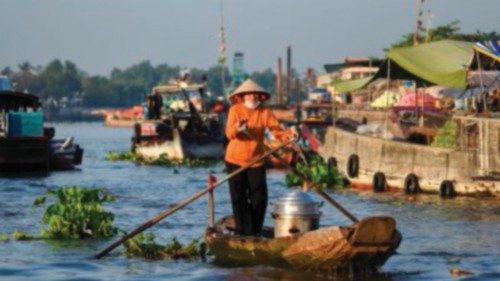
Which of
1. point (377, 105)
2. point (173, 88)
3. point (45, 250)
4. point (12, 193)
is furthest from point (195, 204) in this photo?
point (377, 105)

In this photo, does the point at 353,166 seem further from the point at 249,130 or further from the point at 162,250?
the point at 249,130

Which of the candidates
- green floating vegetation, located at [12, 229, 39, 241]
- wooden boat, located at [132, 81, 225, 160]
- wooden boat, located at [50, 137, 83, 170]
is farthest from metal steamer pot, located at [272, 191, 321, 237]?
wooden boat, located at [132, 81, 225, 160]

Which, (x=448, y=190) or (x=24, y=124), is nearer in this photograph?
(x=448, y=190)

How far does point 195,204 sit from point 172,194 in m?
4.95

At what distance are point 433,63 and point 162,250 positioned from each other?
14488 mm

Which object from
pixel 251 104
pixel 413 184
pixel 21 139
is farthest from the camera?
pixel 21 139

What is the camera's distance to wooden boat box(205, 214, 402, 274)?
13.3 metres

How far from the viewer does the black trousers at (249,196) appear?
1506 centimetres

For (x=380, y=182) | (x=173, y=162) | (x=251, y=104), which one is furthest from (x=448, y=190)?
(x=173, y=162)

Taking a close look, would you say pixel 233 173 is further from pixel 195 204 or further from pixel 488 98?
pixel 488 98

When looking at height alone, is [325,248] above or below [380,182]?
above

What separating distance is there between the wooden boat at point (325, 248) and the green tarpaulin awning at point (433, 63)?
1299 centimetres

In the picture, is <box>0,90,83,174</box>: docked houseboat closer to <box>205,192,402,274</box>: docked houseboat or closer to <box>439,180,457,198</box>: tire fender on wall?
<box>439,180,457,198</box>: tire fender on wall

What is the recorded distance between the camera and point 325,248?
13.6 metres
